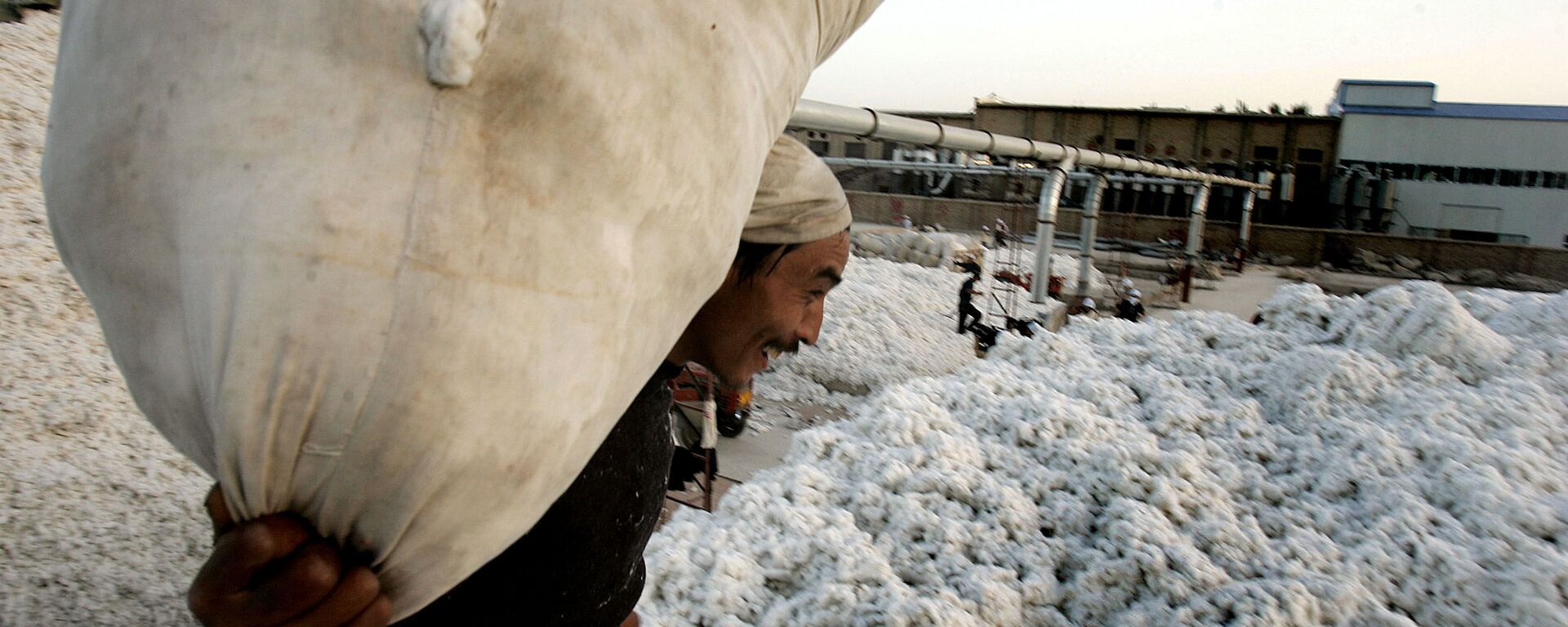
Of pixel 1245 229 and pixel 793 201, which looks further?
pixel 1245 229

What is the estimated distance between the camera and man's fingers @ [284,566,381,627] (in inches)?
24.0

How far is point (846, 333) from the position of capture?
736 centimetres

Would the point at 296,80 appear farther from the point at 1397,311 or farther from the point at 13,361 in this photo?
the point at 1397,311

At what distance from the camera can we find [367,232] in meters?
0.55

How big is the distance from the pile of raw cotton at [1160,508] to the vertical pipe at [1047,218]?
4775 mm

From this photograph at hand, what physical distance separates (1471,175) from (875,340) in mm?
23910

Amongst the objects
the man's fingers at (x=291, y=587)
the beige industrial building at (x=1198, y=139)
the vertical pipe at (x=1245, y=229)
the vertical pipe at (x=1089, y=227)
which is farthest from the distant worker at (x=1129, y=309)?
the beige industrial building at (x=1198, y=139)

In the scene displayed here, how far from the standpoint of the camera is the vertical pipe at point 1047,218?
7738 millimetres

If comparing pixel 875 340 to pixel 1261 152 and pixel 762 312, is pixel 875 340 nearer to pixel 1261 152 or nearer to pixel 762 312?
pixel 762 312

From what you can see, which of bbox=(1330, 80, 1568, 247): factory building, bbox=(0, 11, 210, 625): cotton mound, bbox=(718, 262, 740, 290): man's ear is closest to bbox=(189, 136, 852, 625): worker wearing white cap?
bbox=(718, 262, 740, 290): man's ear

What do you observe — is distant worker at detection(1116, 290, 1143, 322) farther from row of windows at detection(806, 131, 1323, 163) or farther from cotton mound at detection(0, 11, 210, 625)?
row of windows at detection(806, 131, 1323, 163)

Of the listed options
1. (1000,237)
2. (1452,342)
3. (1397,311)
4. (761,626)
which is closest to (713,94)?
(761,626)

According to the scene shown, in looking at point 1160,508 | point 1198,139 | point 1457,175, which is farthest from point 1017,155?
point 1457,175

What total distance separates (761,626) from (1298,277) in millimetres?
17052
